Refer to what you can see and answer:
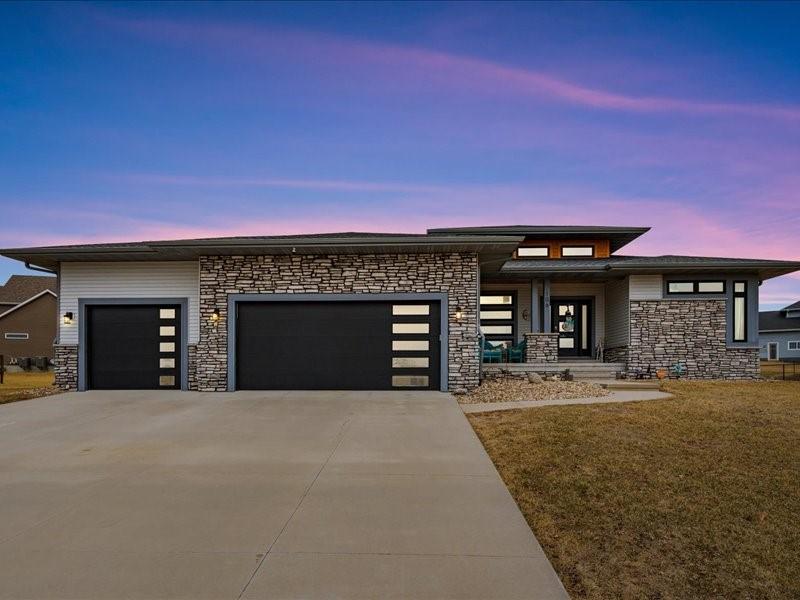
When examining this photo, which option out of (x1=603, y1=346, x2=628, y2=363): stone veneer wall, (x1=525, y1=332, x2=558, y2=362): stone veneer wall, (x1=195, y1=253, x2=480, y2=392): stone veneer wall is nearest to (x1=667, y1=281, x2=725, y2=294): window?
(x1=603, y1=346, x2=628, y2=363): stone veneer wall

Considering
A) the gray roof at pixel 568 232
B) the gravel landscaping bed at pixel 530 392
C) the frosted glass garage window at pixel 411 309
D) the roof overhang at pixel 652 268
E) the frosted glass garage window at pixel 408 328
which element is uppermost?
the gray roof at pixel 568 232

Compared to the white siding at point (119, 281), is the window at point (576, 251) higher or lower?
higher

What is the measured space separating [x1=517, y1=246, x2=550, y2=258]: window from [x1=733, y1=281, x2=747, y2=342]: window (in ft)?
20.9

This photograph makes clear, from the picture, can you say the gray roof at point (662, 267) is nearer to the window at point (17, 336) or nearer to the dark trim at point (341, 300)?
the dark trim at point (341, 300)

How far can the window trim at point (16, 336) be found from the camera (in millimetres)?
29395

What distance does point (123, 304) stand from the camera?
12.6 meters

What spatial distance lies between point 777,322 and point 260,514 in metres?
44.9

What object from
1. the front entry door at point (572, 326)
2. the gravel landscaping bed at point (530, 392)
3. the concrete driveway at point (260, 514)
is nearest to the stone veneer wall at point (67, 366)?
the concrete driveway at point (260, 514)

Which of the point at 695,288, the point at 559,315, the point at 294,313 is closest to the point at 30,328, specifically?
the point at 294,313

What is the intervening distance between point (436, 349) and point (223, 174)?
12.2 m

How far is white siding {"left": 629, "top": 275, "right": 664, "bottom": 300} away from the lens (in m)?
15.2

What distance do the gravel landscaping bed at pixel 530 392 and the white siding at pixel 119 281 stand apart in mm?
8141

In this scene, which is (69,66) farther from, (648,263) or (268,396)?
(648,263)

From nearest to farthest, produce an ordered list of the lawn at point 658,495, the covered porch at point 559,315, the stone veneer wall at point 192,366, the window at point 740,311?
the lawn at point 658,495
the stone veneer wall at point 192,366
the window at point 740,311
the covered porch at point 559,315
